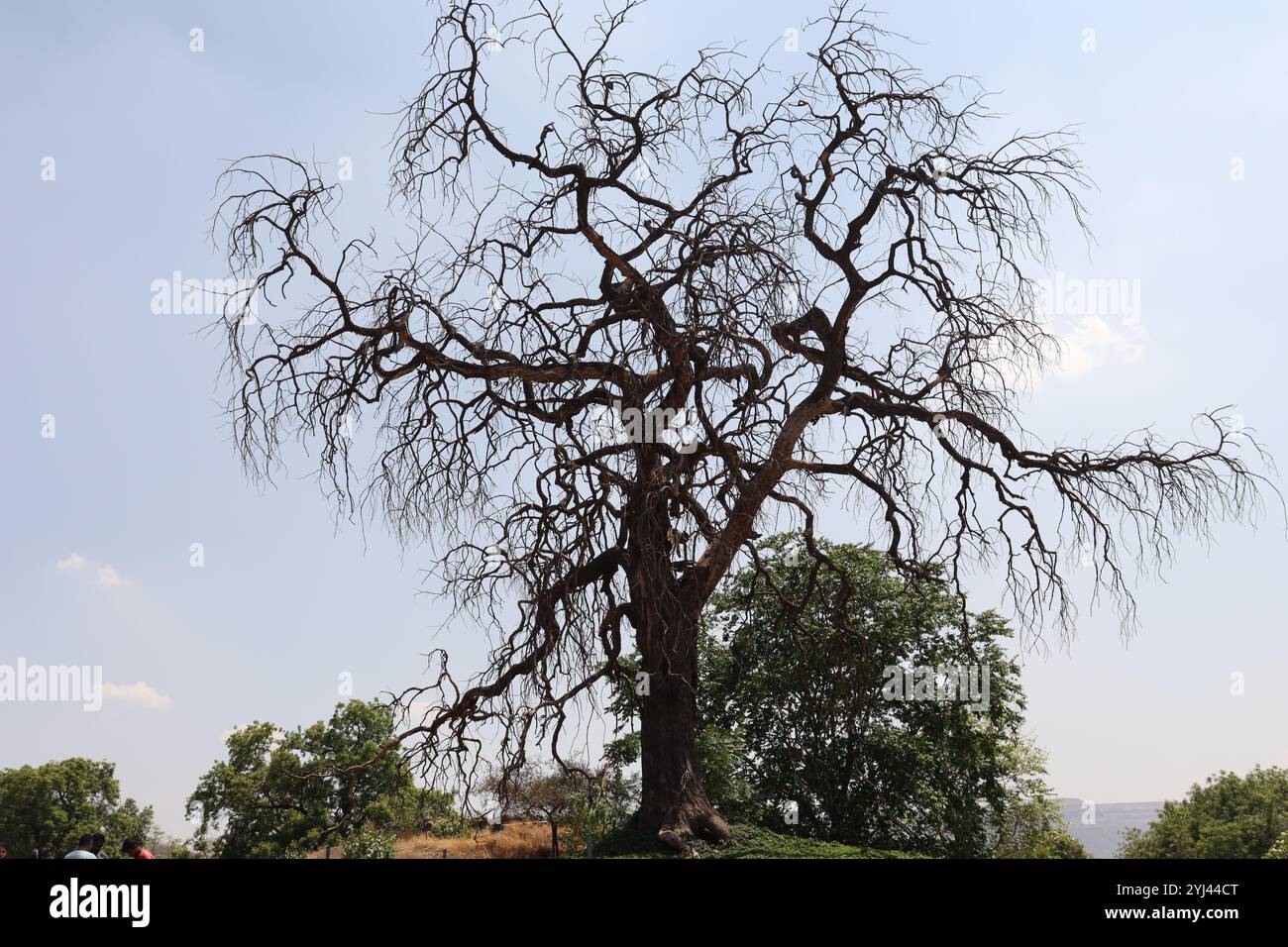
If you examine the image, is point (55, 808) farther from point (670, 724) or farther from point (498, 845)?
point (670, 724)

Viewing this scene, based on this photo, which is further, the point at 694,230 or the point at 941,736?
the point at 941,736

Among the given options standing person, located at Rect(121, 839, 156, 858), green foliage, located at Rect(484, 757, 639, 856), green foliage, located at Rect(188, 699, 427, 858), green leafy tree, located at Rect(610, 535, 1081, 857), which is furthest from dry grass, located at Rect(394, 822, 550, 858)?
green foliage, located at Rect(188, 699, 427, 858)

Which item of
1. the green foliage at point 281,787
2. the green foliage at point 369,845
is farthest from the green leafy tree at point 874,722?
the green foliage at point 281,787

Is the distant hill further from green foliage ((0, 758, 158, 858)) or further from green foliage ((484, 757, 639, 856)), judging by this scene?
green foliage ((0, 758, 158, 858))

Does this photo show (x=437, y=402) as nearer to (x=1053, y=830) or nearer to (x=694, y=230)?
(x=694, y=230)

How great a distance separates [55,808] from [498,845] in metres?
35.1

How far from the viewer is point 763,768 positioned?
61.2 ft

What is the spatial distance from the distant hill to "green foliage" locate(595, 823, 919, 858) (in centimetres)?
318

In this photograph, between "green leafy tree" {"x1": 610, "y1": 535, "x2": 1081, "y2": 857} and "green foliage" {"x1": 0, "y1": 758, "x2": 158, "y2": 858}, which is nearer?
"green leafy tree" {"x1": 610, "y1": 535, "x2": 1081, "y2": 857}

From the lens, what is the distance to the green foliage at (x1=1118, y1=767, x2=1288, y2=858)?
25016 mm

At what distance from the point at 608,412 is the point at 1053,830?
1441cm

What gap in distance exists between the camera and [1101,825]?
4547cm
